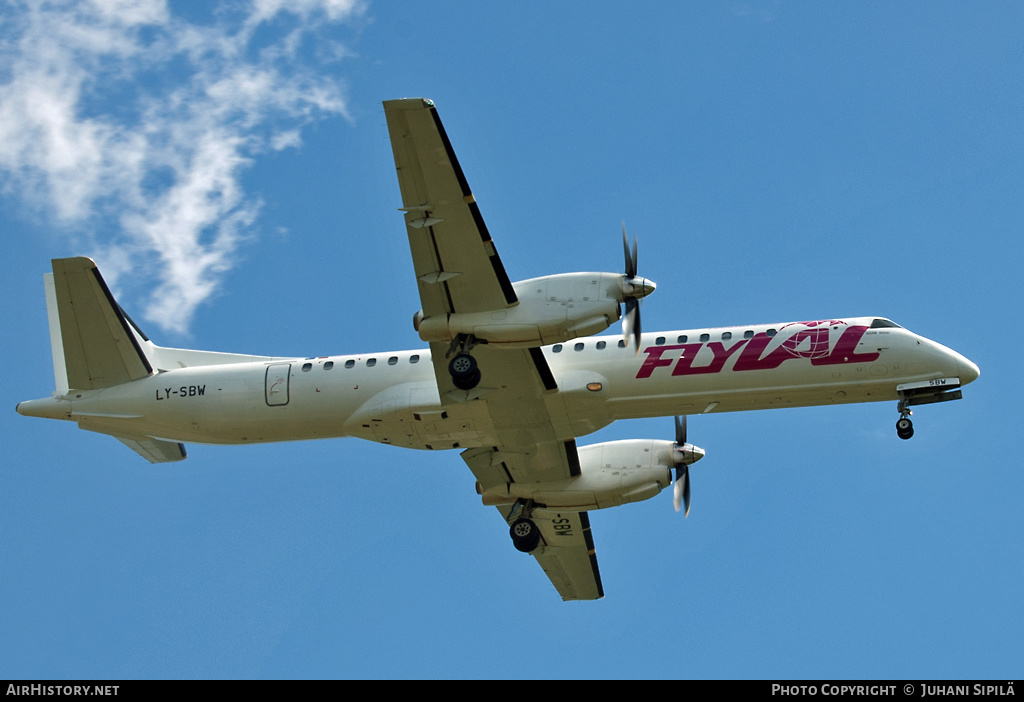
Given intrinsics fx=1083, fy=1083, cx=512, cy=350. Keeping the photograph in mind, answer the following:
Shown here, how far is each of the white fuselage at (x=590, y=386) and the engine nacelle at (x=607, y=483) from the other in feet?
9.81

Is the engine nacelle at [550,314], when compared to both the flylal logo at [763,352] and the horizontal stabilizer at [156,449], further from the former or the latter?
the horizontal stabilizer at [156,449]

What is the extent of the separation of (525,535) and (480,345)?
24.6 ft

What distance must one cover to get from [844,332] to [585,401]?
6714 millimetres

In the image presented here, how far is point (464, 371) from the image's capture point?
2508 cm

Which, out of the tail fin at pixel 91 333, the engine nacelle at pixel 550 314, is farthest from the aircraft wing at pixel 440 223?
the tail fin at pixel 91 333

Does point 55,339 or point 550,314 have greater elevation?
point 55,339

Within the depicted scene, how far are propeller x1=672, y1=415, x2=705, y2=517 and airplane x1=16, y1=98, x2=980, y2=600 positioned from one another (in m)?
0.04

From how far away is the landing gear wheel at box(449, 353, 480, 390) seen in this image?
82.3 ft

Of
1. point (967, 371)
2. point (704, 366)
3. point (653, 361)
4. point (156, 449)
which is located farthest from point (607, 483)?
point (156, 449)

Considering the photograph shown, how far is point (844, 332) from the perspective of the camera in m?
27.1

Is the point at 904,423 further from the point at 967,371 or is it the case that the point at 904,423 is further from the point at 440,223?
the point at 440,223

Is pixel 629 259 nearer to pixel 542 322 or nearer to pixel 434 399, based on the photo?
pixel 542 322

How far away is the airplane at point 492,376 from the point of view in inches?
949

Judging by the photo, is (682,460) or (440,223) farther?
(682,460)
